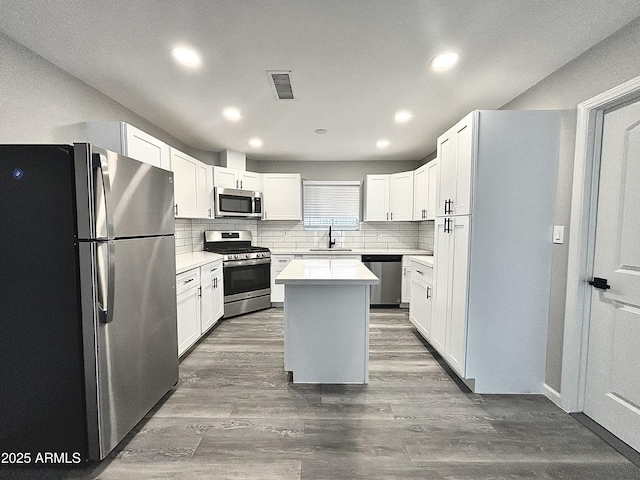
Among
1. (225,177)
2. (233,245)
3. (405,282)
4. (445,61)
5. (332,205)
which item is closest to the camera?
(445,61)

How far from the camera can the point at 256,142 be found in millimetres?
3988

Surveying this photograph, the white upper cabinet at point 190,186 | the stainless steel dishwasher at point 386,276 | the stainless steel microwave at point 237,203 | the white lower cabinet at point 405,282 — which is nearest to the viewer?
the white upper cabinet at point 190,186

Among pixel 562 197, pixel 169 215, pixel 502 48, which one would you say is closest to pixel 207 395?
pixel 169 215

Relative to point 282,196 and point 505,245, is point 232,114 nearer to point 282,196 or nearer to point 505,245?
point 282,196

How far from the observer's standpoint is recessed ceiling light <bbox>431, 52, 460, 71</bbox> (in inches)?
75.6

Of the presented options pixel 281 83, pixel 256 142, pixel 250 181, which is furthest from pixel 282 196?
pixel 281 83

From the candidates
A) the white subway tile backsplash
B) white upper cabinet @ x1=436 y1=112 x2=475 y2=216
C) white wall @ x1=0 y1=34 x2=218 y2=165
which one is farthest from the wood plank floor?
the white subway tile backsplash

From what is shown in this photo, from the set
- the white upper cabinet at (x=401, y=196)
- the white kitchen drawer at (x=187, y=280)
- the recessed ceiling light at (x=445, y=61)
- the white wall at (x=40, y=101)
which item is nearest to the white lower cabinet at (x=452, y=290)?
the recessed ceiling light at (x=445, y=61)

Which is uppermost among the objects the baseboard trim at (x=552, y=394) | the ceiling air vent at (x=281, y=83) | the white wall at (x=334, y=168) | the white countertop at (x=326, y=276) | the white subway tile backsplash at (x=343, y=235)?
the ceiling air vent at (x=281, y=83)

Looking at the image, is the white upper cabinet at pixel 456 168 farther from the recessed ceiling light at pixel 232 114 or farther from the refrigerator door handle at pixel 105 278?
the refrigerator door handle at pixel 105 278

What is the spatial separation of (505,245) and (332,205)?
3250 mm

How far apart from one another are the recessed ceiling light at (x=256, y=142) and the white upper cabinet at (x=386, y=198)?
184cm

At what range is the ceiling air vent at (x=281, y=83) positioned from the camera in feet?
7.07

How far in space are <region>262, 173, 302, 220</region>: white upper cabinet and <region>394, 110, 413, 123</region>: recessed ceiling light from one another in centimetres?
206
